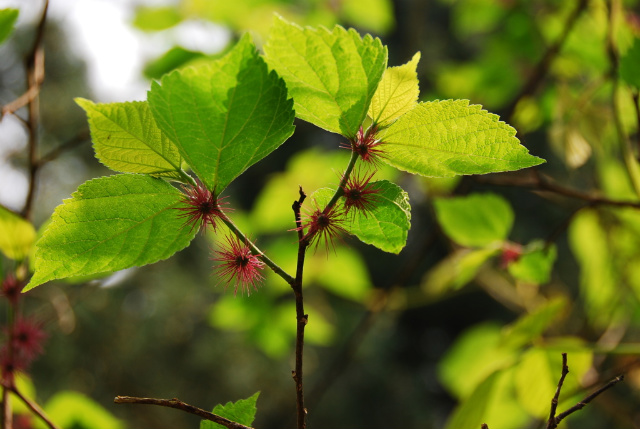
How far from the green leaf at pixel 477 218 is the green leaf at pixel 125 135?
0.49 meters

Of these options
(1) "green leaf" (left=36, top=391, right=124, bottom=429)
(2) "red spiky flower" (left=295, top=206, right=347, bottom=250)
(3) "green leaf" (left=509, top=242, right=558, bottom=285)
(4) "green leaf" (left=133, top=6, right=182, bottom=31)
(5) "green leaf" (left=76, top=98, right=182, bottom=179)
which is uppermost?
(4) "green leaf" (left=133, top=6, right=182, bottom=31)

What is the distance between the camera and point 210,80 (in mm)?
333

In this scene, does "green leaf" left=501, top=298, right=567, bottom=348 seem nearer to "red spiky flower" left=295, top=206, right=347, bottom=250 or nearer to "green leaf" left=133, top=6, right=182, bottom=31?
"red spiky flower" left=295, top=206, right=347, bottom=250

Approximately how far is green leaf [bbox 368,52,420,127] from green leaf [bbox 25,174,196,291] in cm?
16

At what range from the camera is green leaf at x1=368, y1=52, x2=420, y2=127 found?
0.37 m

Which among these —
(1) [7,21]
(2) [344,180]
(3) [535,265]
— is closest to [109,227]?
(2) [344,180]

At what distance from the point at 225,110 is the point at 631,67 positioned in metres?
0.44

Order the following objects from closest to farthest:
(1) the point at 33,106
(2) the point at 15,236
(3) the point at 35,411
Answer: (3) the point at 35,411
(2) the point at 15,236
(1) the point at 33,106

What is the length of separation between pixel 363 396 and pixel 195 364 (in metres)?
1.96

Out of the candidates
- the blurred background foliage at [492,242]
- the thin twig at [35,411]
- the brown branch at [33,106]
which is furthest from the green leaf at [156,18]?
the thin twig at [35,411]

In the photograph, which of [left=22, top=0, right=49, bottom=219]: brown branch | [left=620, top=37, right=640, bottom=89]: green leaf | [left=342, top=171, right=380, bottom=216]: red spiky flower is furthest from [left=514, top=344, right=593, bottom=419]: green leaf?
[left=22, top=0, right=49, bottom=219]: brown branch

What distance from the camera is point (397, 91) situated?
371 millimetres

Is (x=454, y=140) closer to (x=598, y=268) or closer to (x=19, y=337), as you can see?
(x=19, y=337)

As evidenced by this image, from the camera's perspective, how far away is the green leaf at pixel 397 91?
1.21ft
